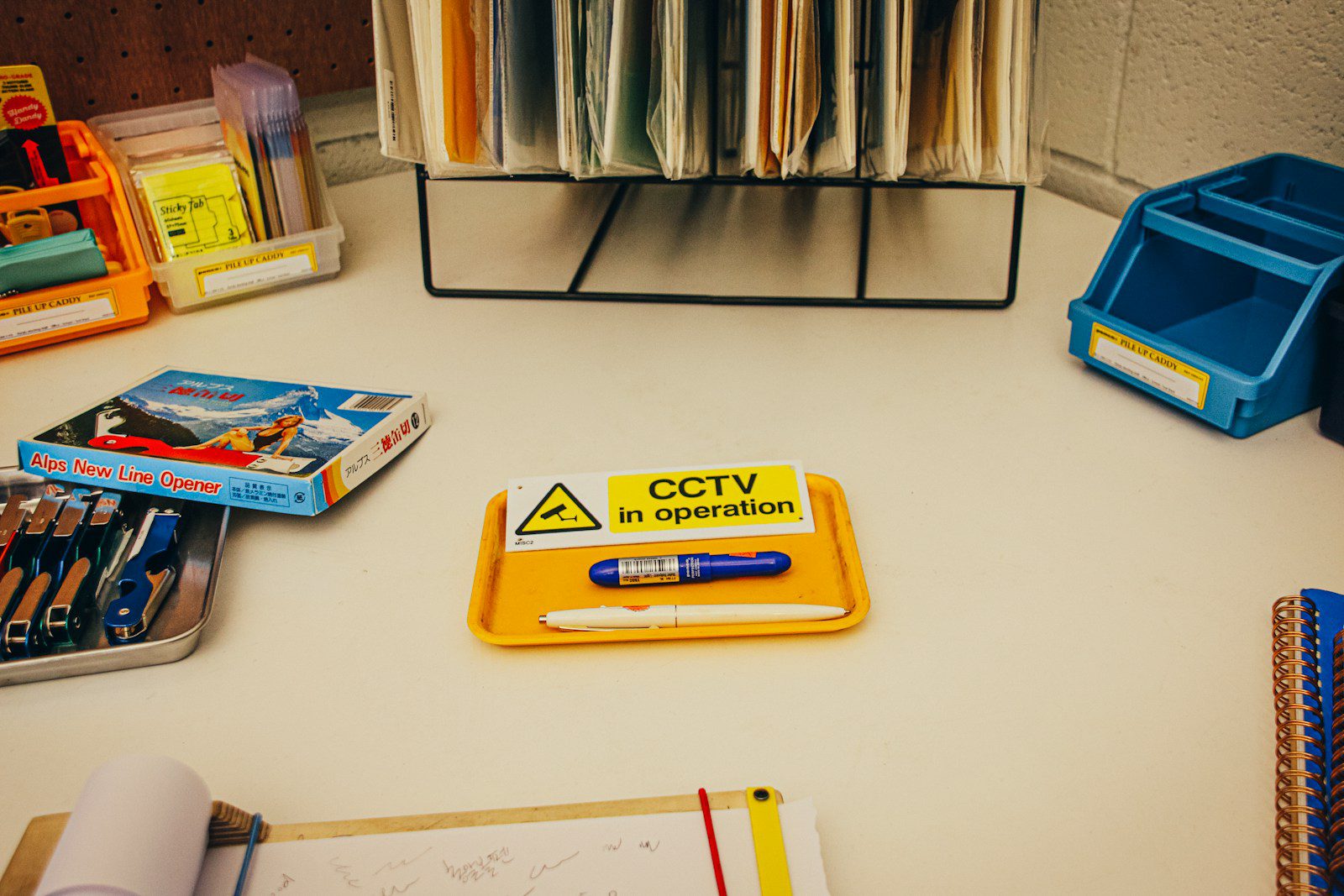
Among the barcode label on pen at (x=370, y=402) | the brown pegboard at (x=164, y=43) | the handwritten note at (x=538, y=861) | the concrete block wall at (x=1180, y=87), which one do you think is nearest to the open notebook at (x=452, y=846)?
the handwritten note at (x=538, y=861)

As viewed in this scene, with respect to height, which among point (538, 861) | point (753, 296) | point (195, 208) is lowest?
point (538, 861)

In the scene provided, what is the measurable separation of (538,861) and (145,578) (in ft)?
1.30

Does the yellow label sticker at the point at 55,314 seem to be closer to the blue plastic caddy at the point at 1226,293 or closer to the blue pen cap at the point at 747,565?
the blue pen cap at the point at 747,565

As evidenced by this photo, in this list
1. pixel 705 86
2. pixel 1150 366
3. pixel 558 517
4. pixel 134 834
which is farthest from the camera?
pixel 705 86

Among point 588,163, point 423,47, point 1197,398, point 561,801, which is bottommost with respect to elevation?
point 561,801

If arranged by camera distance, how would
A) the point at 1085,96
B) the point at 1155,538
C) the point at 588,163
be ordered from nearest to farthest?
the point at 1155,538 < the point at 588,163 < the point at 1085,96

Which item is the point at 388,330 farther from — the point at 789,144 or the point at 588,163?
the point at 789,144

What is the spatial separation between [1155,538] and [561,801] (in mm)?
509

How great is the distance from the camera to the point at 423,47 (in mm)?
1018

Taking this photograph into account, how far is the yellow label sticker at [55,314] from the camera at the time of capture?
1.12m

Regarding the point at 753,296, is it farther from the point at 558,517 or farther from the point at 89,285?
the point at 89,285

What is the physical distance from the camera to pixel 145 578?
802 mm

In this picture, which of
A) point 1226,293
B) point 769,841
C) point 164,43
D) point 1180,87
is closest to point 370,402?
point 769,841

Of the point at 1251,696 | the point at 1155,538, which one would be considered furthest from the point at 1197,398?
the point at 1251,696
